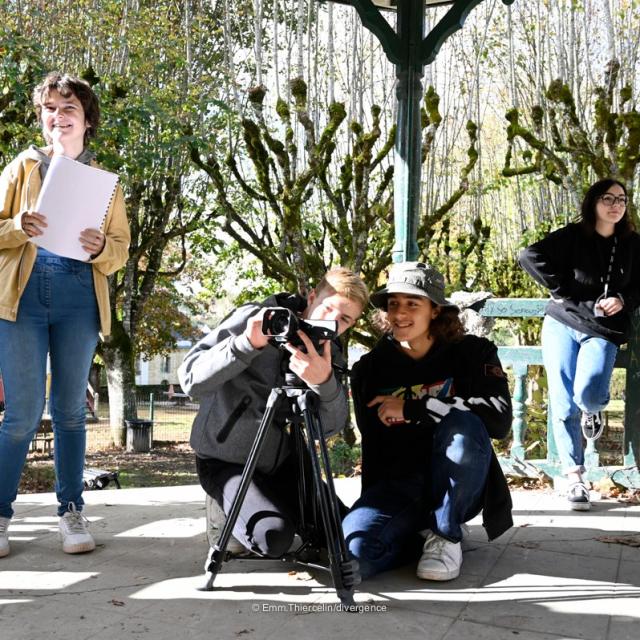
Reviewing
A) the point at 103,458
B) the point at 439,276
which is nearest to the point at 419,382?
the point at 439,276

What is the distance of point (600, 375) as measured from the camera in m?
4.27

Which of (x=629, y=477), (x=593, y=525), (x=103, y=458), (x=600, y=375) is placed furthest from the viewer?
(x=103, y=458)

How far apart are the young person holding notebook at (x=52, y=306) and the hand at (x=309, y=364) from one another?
99 centimetres

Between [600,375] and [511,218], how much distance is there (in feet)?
37.0

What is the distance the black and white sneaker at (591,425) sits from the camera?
4.53m

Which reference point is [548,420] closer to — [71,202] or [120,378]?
[71,202]

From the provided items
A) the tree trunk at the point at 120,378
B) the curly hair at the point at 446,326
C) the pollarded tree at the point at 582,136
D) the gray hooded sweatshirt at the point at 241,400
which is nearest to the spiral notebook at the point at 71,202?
the gray hooded sweatshirt at the point at 241,400

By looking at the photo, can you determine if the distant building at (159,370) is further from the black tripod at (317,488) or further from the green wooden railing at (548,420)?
the black tripod at (317,488)

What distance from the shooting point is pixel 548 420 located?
5.05 metres

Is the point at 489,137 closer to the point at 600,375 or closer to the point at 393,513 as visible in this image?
the point at 600,375

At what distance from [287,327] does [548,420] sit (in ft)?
9.81

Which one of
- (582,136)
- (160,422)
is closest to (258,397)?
(582,136)

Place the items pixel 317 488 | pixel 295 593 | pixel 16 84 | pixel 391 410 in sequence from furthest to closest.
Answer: pixel 16 84, pixel 391 410, pixel 295 593, pixel 317 488

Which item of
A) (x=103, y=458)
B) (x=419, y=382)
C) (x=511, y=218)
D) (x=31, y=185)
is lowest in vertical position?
(x=103, y=458)
